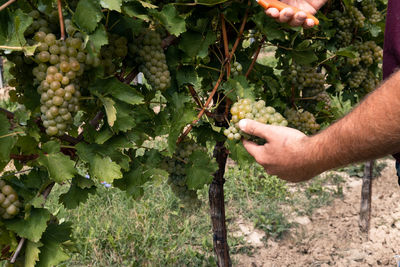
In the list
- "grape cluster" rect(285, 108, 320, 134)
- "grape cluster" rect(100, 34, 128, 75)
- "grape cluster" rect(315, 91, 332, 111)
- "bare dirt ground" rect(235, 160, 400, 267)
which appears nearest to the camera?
"grape cluster" rect(100, 34, 128, 75)

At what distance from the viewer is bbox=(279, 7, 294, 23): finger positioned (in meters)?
1.44

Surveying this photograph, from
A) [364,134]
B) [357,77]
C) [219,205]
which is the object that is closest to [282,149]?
[364,134]

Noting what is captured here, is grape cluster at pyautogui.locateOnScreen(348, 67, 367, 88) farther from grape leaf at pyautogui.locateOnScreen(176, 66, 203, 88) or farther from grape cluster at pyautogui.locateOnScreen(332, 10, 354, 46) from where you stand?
grape leaf at pyautogui.locateOnScreen(176, 66, 203, 88)

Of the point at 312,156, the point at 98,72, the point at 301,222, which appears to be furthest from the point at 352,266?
the point at 98,72

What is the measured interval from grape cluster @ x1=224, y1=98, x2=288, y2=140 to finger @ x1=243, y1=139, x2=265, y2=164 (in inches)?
1.4

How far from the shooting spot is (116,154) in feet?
4.39

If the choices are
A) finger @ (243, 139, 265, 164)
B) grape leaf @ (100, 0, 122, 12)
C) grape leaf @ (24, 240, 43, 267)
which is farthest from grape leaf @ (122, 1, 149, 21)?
grape leaf @ (24, 240, 43, 267)

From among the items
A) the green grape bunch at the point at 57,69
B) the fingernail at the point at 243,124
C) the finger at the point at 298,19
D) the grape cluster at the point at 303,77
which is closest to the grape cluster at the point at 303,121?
the grape cluster at the point at 303,77

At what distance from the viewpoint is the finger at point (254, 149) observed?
1371mm

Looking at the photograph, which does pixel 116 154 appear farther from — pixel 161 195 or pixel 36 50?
pixel 161 195

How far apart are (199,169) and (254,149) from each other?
0.98ft

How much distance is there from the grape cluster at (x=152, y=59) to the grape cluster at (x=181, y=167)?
365mm

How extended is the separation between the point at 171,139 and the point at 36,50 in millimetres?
528

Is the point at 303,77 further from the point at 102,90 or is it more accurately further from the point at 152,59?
the point at 102,90
